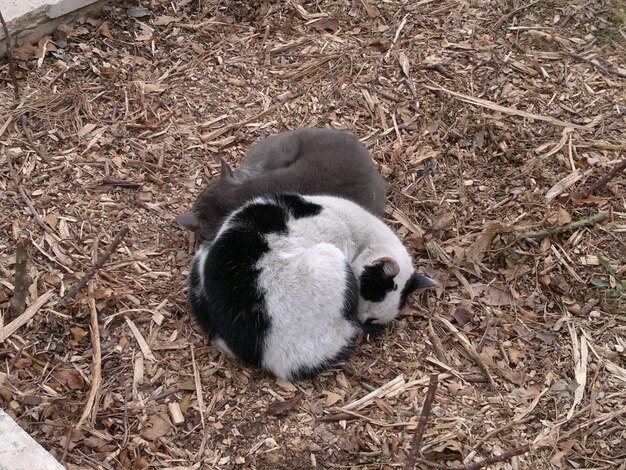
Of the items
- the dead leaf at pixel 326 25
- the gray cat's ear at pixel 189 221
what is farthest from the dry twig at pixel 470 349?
A: the dead leaf at pixel 326 25

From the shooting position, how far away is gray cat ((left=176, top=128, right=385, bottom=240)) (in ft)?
14.9

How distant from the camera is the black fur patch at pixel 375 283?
13.2 ft

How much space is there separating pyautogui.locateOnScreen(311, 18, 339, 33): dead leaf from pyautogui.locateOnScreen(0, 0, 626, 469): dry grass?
22 millimetres

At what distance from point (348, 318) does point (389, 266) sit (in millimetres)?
405

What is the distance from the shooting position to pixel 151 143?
5160mm

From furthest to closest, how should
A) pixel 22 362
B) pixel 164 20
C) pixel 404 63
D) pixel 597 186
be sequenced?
pixel 164 20 → pixel 404 63 → pixel 597 186 → pixel 22 362

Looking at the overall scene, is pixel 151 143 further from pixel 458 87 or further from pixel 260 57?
pixel 458 87

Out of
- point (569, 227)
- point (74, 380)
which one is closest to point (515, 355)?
point (569, 227)

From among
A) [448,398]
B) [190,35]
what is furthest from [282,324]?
[190,35]

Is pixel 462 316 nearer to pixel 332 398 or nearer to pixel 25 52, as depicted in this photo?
pixel 332 398

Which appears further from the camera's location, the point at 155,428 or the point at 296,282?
the point at 296,282

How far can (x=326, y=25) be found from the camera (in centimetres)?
615

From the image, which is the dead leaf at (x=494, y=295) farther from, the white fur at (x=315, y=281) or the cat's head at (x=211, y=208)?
the cat's head at (x=211, y=208)

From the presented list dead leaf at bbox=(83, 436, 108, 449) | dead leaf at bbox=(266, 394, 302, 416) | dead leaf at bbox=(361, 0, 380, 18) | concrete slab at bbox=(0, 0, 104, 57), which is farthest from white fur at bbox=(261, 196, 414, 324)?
concrete slab at bbox=(0, 0, 104, 57)
